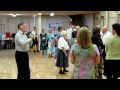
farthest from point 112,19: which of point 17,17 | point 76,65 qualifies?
point 17,17

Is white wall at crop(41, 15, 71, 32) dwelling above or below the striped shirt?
above

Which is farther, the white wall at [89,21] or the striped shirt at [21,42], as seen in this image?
the white wall at [89,21]

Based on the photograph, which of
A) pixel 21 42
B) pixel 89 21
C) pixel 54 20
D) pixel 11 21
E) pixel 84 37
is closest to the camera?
pixel 84 37

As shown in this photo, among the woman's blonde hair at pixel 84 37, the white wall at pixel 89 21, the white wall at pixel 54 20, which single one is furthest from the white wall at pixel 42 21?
the woman's blonde hair at pixel 84 37

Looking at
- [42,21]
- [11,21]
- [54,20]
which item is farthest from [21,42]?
[11,21]

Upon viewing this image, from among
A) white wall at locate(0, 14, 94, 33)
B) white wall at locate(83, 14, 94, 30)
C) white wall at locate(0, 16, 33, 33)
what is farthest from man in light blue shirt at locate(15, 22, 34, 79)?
white wall at locate(0, 16, 33, 33)

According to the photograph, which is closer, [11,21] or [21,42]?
[21,42]

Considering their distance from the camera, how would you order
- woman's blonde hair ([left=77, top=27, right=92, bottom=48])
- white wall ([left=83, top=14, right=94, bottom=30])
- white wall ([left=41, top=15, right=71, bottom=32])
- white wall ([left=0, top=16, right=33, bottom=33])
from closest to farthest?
woman's blonde hair ([left=77, top=27, right=92, bottom=48]) → white wall ([left=83, top=14, right=94, bottom=30]) → white wall ([left=41, top=15, right=71, bottom=32]) → white wall ([left=0, top=16, right=33, bottom=33])

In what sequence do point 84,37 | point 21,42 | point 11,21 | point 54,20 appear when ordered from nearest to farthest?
point 84,37, point 21,42, point 54,20, point 11,21

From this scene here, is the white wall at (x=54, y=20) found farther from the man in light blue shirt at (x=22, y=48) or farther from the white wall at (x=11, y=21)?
the man in light blue shirt at (x=22, y=48)

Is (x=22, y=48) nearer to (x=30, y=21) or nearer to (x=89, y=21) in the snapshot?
(x=89, y=21)

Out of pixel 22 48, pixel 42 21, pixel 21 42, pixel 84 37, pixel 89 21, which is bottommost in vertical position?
pixel 22 48

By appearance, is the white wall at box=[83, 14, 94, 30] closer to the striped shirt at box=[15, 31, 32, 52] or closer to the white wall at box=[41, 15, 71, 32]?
the white wall at box=[41, 15, 71, 32]
